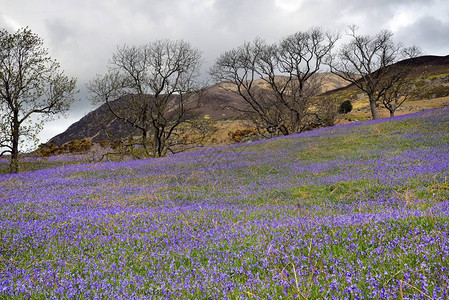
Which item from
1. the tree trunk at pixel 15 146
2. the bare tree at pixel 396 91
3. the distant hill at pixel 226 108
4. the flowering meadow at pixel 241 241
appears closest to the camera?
the flowering meadow at pixel 241 241

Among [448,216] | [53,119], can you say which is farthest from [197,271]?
[53,119]

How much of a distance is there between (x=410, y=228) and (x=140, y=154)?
102ft

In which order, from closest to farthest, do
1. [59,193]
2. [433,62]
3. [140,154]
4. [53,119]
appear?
[59,193], [53,119], [140,154], [433,62]

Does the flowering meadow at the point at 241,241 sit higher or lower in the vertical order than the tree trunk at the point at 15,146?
lower

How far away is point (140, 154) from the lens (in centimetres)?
3297

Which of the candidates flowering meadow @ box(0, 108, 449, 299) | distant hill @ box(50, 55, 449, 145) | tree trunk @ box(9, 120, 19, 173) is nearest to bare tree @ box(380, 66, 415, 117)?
distant hill @ box(50, 55, 449, 145)

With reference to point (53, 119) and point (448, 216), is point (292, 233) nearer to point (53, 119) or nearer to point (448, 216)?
point (448, 216)

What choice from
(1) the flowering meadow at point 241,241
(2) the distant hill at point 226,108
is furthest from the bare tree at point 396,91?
(1) the flowering meadow at point 241,241

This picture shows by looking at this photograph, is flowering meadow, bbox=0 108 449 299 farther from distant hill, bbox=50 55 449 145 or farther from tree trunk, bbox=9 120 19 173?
distant hill, bbox=50 55 449 145

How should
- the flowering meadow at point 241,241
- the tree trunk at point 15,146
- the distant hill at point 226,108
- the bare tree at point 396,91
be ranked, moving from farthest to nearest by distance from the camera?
1. the bare tree at point 396,91
2. the distant hill at point 226,108
3. the tree trunk at point 15,146
4. the flowering meadow at point 241,241

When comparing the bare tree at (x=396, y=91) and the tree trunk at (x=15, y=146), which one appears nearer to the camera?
the tree trunk at (x=15, y=146)

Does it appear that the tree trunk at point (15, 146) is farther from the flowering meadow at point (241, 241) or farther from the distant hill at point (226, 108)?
the distant hill at point (226, 108)

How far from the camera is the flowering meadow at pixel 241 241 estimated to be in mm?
3053

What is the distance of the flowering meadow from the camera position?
305 centimetres
